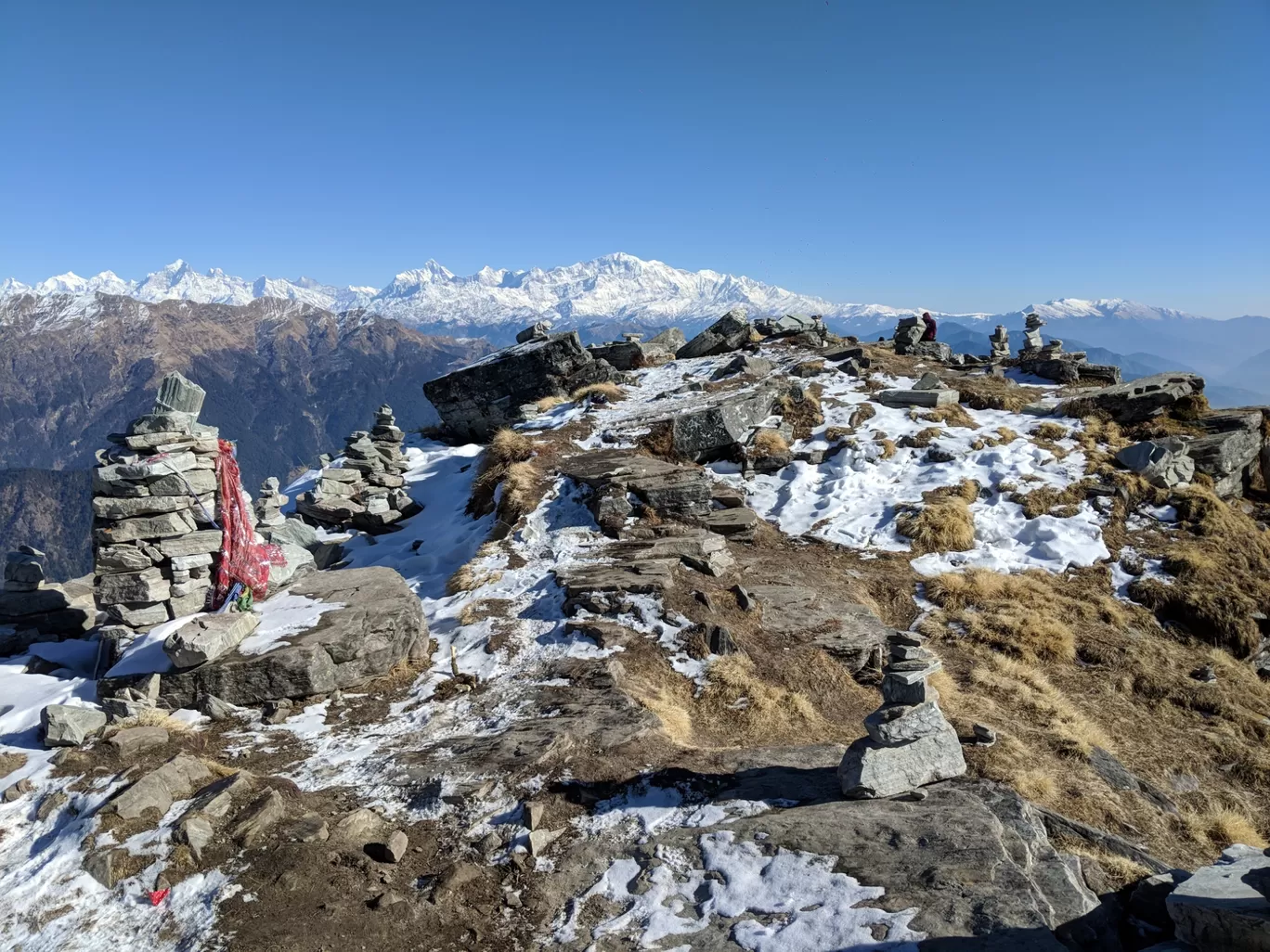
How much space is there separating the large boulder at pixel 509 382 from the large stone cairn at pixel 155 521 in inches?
662

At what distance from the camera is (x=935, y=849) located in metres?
6.17

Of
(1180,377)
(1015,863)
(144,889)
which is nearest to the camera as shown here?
(1015,863)

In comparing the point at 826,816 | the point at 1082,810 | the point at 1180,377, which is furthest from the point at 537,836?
the point at 1180,377

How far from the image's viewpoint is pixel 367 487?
23688 millimetres

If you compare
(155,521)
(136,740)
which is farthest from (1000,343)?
(136,740)

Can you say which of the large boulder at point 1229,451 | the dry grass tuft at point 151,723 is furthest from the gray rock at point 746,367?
the dry grass tuft at point 151,723

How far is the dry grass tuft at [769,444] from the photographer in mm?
20719

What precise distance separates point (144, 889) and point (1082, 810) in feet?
34.8

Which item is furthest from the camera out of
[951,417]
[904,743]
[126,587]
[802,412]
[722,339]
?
[722,339]

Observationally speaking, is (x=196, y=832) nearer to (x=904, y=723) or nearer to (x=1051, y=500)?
(x=904, y=723)

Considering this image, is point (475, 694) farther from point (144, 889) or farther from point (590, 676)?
point (144, 889)

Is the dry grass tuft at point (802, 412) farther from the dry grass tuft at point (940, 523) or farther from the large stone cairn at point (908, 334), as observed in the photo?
the large stone cairn at point (908, 334)

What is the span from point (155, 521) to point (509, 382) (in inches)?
743

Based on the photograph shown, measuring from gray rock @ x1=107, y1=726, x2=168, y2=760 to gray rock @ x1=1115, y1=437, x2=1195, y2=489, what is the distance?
22607 millimetres
